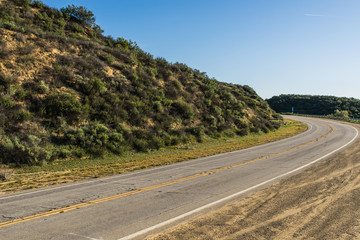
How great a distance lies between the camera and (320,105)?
84.4 meters

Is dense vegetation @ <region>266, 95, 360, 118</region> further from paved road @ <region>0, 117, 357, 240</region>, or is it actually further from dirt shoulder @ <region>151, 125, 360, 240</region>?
paved road @ <region>0, 117, 357, 240</region>

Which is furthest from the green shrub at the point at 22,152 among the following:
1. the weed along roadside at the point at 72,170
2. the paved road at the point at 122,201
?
the paved road at the point at 122,201

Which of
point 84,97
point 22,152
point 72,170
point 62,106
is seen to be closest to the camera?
point 72,170

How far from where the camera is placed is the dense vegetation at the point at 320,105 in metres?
73.4

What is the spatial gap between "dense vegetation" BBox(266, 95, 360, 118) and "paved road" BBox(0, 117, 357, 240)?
71664 mm

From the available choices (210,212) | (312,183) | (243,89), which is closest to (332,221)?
(210,212)

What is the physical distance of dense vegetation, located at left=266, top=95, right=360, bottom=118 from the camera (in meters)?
73.4

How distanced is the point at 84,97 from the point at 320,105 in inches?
3440

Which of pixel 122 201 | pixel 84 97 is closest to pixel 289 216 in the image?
pixel 122 201

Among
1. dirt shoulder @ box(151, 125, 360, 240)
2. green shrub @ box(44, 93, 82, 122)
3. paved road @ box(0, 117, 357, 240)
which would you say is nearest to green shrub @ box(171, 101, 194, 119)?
green shrub @ box(44, 93, 82, 122)

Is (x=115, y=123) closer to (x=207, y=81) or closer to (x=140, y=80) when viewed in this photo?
(x=140, y=80)

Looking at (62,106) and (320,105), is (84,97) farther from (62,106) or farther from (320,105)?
(320,105)

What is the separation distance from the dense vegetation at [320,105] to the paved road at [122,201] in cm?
7166

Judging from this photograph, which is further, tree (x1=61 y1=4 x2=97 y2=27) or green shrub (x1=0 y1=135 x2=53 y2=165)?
tree (x1=61 y1=4 x2=97 y2=27)
